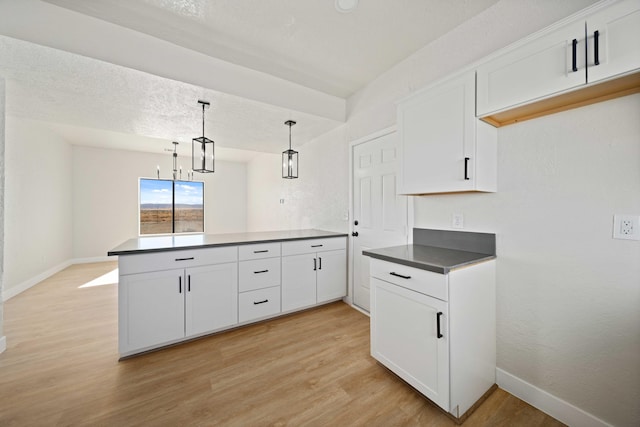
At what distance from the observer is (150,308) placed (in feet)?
6.58

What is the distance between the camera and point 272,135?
3645 mm

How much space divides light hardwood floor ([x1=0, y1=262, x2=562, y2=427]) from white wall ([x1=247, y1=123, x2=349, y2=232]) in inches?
63.0

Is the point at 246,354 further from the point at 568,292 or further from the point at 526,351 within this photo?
the point at 568,292

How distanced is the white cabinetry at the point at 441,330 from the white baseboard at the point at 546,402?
9 cm

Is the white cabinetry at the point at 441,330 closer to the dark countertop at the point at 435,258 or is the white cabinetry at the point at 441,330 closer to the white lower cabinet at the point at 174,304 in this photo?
the dark countertop at the point at 435,258

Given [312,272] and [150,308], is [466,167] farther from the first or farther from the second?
[150,308]

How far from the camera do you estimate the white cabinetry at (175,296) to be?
1938mm

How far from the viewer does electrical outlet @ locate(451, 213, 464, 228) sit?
1884 millimetres

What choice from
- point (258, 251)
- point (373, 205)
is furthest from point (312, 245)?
point (373, 205)

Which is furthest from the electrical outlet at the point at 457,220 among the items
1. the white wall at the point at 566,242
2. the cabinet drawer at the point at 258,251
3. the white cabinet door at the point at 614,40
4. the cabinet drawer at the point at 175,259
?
the cabinet drawer at the point at 175,259

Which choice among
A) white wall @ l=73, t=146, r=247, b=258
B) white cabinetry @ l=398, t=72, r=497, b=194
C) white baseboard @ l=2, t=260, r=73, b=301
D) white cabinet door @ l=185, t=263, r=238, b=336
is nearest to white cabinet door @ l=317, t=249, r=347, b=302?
white cabinet door @ l=185, t=263, r=238, b=336

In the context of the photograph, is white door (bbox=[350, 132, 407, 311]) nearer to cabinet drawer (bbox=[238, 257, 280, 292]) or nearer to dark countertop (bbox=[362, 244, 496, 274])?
dark countertop (bbox=[362, 244, 496, 274])

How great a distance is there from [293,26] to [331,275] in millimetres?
2645

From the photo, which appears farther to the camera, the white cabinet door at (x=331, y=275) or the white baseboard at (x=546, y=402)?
the white cabinet door at (x=331, y=275)
